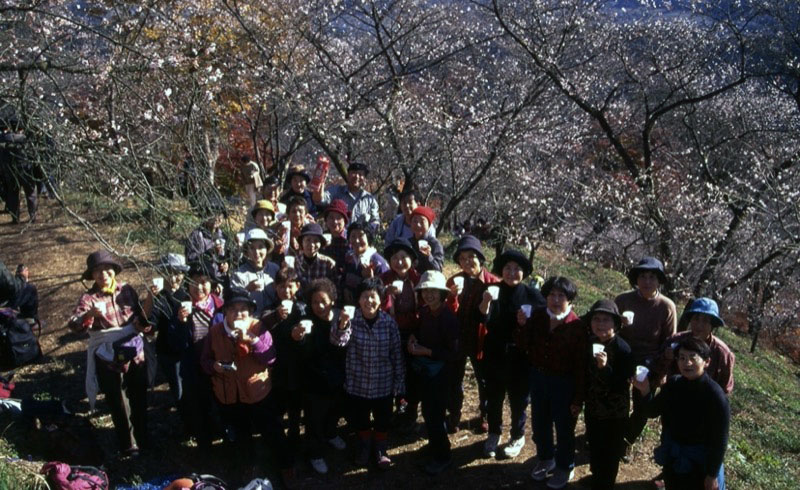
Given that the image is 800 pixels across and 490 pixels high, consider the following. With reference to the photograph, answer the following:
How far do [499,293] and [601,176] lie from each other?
54.0 ft

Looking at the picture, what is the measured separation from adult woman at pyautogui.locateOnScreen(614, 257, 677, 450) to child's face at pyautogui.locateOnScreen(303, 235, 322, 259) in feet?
8.78

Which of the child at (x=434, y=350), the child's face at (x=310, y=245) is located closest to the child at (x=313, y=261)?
the child's face at (x=310, y=245)

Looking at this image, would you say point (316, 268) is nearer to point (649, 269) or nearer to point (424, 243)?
point (424, 243)

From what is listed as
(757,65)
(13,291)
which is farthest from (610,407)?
(757,65)

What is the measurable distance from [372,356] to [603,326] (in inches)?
67.7

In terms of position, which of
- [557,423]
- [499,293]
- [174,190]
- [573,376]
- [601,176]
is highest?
Answer: [601,176]

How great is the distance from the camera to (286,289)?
505cm

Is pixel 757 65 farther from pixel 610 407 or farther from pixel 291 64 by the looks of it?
pixel 610 407

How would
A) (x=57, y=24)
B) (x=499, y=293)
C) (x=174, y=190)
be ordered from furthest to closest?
(x=57, y=24) < (x=499, y=293) < (x=174, y=190)

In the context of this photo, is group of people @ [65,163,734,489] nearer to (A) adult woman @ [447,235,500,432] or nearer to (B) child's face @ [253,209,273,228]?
(A) adult woman @ [447,235,500,432]

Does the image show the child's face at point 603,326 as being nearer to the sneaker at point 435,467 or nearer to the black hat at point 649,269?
the black hat at point 649,269

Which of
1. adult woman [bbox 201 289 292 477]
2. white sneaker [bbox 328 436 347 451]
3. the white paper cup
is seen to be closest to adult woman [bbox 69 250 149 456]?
adult woman [bbox 201 289 292 477]

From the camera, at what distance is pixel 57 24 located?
820cm

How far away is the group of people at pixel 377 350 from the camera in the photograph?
14.6 feet
